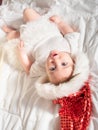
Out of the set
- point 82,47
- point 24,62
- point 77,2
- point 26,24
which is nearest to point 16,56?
point 24,62

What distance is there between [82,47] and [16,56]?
28 centimetres

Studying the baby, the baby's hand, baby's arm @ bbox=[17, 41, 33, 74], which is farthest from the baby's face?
the baby's hand

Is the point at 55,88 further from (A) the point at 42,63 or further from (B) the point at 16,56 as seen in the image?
(B) the point at 16,56

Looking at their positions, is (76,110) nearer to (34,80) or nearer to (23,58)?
(34,80)

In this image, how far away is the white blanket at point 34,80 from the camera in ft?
2.89

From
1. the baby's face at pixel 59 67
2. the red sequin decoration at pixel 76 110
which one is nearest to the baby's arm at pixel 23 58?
the baby's face at pixel 59 67

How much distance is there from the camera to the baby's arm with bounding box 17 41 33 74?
106cm

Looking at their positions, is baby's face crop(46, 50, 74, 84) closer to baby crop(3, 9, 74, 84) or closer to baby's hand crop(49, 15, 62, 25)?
baby crop(3, 9, 74, 84)

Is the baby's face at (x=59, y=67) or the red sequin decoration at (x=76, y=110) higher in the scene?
the baby's face at (x=59, y=67)

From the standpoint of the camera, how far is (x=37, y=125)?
87cm

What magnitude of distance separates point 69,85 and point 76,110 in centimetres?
Answer: 9

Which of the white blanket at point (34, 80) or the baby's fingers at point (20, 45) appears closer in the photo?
the white blanket at point (34, 80)

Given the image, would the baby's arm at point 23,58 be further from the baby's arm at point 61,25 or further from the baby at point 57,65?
the baby's arm at point 61,25

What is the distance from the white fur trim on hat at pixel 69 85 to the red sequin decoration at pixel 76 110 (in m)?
0.02
